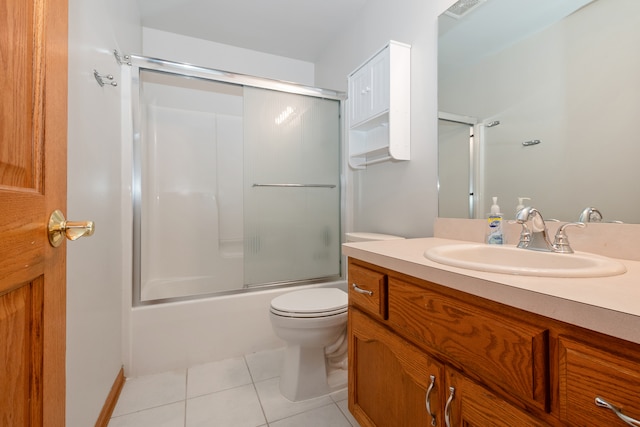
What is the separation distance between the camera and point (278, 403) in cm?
138

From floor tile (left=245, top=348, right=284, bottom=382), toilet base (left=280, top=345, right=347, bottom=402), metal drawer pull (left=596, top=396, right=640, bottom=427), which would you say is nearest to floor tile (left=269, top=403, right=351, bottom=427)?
toilet base (left=280, top=345, right=347, bottom=402)

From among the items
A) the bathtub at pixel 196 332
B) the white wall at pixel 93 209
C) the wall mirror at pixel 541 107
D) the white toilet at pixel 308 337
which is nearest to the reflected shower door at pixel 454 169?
the wall mirror at pixel 541 107

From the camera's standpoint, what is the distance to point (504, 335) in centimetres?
57

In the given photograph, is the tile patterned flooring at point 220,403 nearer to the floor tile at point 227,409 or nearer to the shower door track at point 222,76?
the floor tile at point 227,409

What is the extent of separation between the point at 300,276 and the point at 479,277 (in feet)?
5.32

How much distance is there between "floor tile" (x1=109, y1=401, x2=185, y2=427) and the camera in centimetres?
124

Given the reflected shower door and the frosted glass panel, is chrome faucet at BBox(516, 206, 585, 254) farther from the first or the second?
the frosted glass panel

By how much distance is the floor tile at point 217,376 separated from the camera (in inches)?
59.0

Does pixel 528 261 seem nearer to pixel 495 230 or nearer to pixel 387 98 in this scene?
pixel 495 230

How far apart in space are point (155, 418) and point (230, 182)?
6.08ft

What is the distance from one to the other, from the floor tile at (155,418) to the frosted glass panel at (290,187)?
80 centimetres

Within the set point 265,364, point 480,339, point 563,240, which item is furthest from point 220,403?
point 563,240

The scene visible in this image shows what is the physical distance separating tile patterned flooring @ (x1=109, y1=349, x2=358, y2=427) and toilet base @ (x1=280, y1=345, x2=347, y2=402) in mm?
32

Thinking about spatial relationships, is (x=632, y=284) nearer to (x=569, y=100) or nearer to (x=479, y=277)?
(x=479, y=277)
